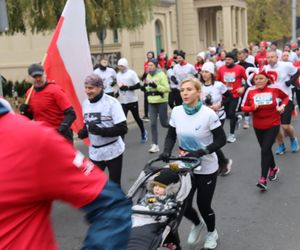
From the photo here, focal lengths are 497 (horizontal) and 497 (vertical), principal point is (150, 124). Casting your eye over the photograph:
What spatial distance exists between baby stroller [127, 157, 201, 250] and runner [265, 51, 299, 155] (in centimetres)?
482

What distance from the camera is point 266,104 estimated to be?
6973mm

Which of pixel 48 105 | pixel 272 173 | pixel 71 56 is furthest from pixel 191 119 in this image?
pixel 272 173

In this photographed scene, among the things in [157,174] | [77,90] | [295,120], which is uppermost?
[77,90]

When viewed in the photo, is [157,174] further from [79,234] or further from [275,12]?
[275,12]

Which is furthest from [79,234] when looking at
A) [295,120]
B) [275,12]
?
[275,12]

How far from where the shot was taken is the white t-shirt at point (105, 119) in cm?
559

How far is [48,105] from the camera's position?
610 cm

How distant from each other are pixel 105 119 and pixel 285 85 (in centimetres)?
498

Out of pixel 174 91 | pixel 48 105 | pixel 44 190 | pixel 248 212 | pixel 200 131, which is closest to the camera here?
pixel 44 190

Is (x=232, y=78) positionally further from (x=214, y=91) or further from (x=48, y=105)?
(x=48, y=105)

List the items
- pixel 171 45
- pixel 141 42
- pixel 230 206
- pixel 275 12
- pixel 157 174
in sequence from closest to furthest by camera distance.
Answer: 1. pixel 157 174
2. pixel 230 206
3. pixel 141 42
4. pixel 171 45
5. pixel 275 12

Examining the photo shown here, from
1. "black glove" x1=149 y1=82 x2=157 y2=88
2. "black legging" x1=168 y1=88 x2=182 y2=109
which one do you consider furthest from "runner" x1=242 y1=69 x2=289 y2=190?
"black legging" x1=168 y1=88 x2=182 y2=109

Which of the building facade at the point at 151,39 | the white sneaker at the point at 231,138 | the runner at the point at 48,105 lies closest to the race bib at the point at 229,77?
the white sneaker at the point at 231,138

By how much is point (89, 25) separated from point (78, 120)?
9209 millimetres
